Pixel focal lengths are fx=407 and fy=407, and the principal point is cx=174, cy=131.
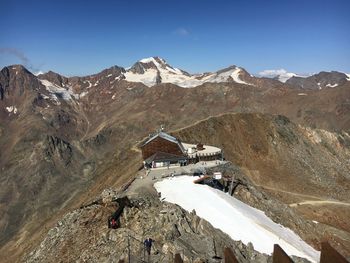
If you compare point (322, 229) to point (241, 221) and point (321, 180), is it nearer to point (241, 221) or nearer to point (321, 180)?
point (241, 221)

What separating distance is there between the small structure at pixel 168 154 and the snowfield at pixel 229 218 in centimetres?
1287

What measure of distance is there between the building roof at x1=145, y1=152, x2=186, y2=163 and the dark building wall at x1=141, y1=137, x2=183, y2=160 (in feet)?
6.85

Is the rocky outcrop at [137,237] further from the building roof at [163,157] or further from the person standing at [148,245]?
the building roof at [163,157]

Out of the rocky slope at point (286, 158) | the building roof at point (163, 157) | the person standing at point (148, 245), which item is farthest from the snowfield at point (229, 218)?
the rocky slope at point (286, 158)

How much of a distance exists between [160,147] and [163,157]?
381cm

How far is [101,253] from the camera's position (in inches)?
1159

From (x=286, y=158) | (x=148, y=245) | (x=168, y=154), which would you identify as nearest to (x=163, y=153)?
(x=168, y=154)

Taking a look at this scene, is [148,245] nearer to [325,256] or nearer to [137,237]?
[137,237]

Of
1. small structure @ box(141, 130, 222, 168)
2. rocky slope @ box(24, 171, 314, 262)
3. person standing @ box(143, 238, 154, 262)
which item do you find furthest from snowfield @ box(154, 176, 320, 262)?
small structure @ box(141, 130, 222, 168)

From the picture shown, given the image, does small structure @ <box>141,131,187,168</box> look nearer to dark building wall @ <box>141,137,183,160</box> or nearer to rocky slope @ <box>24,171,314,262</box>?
dark building wall @ <box>141,137,183,160</box>

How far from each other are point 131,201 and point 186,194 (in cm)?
798

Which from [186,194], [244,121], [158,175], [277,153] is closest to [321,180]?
[277,153]

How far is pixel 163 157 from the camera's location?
59312 mm

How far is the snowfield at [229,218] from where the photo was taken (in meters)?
35.7
